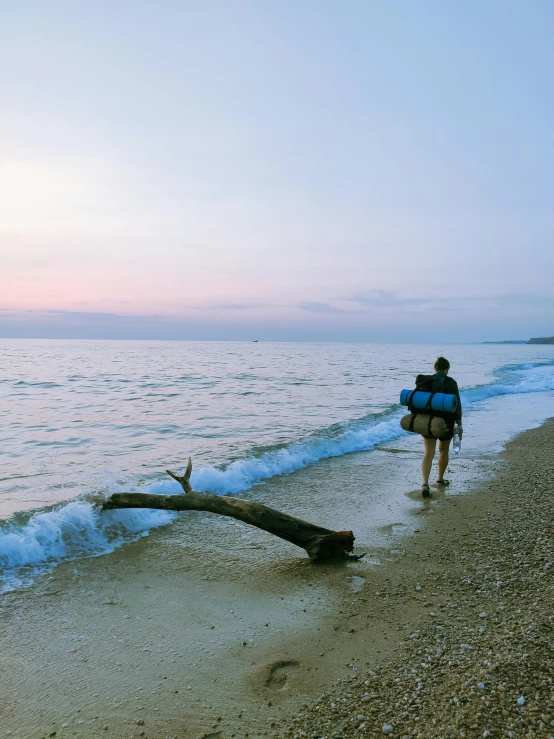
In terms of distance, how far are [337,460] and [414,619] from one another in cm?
720

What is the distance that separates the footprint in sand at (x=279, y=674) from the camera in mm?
3381

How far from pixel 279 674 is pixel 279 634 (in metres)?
0.53

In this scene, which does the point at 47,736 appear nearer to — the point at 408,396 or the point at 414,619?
the point at 414,619

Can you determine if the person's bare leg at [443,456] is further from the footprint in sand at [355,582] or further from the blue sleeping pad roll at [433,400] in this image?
the footprint in sand at [355,582]

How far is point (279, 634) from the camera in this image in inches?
159

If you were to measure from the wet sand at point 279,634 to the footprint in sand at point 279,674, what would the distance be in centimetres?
1

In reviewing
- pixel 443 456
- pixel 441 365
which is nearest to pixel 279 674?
pixel 441 365

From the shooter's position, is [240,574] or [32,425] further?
[32,425]

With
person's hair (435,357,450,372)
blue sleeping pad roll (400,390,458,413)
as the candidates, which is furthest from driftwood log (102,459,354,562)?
person's hair (435,357,450,372)

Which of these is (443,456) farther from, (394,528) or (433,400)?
(394,528)

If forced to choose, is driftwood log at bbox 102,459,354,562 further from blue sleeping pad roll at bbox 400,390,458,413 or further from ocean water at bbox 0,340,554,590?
blue sleeping pad roll at bbox 400,390,458,413

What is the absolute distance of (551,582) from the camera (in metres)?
4.47

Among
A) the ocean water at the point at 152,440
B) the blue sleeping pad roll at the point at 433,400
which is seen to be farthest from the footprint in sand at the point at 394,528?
the ocean water at the point at 152,440

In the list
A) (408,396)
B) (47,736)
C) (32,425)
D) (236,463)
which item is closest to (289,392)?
(32,425)
